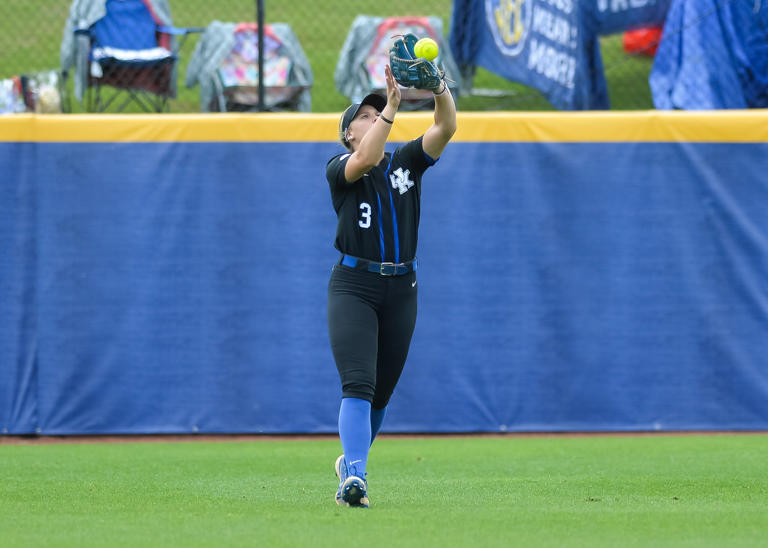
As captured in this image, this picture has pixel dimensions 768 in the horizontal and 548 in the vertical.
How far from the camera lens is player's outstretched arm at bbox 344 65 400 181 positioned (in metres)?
4.49

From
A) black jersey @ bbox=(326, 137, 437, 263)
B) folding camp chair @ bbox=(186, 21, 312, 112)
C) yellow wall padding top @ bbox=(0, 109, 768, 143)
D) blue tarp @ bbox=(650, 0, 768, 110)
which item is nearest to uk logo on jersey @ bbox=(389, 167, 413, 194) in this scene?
→ black jersey @ bbox=(326, 137, 437, 263)

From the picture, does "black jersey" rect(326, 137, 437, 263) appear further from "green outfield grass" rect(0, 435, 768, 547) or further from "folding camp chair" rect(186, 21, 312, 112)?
"folding camp chair" rect(186, 21, 312, 112)

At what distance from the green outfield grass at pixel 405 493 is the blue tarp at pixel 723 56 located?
10.0ft

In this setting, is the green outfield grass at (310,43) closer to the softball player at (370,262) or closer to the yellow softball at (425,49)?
the softball player at (370,262)

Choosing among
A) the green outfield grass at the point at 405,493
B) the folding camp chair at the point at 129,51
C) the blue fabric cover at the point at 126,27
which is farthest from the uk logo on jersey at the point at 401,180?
the blue fabric cover at the point at 126,27

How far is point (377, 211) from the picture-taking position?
187 inches

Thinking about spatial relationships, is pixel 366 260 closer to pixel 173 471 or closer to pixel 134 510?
pixel 134 510

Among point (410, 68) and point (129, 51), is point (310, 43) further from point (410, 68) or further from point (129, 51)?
point (410, 68)

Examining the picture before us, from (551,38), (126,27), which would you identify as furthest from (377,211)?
(126,27)

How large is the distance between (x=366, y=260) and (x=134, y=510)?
1.44 m

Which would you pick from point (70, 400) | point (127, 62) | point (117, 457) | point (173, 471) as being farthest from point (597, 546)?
point (127, 62)

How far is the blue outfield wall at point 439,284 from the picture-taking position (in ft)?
25.8

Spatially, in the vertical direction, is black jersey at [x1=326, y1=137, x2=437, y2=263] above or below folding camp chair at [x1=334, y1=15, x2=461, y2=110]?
above

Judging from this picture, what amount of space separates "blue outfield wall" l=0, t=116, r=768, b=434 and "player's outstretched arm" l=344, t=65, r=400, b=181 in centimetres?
328
